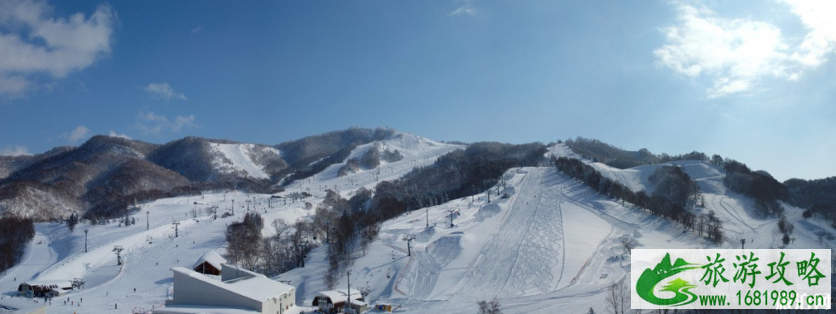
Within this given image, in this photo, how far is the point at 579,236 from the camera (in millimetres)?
56469

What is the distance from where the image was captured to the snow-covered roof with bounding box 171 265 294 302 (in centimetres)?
3362

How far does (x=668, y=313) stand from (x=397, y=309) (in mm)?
18076

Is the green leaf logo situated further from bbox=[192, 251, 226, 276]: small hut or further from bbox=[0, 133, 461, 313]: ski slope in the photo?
bbox=[192, 251, 226, 276]: small hut

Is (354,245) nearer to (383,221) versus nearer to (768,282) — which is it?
(383,221)

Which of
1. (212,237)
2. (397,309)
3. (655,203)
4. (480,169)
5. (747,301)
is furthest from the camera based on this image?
(480,169)

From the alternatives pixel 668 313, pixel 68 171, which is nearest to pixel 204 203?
pixel 68 171

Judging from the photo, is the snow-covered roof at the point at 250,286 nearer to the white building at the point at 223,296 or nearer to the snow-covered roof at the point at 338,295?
the white building at the point at 223,296

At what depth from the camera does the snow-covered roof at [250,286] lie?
110 ft

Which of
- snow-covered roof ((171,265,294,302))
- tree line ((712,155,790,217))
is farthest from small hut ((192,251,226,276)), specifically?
tree line ((712,155,790,217))

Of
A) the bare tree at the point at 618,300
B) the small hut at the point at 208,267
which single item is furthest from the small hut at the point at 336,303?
the bare tree at the point at 618,300

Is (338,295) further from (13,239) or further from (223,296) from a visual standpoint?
(13,239)

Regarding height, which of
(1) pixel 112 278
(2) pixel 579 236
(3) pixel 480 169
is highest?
(3) pixel 480 169

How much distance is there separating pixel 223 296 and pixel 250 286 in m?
2.41

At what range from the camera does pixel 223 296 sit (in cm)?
3356
